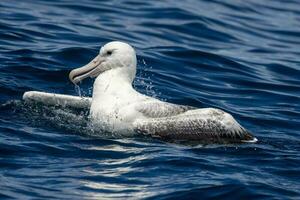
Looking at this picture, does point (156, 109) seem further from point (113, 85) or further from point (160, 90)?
point (160, 90)

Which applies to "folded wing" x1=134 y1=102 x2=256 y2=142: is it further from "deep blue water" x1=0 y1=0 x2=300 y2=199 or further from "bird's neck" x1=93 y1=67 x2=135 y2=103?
"bird's neck" x1=93 y1=67 x2=135 y2=103

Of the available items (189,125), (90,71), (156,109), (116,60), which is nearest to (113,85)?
(116,60)

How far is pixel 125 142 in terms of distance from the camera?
1523 cm

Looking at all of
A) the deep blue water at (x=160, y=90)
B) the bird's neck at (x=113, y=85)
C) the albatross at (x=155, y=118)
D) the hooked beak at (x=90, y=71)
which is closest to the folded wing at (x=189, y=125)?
the albatross at (x=155, y=118)

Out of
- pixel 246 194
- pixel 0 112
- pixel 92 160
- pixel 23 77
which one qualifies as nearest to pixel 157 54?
pixel 23 77

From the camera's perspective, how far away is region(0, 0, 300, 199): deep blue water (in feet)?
42.9

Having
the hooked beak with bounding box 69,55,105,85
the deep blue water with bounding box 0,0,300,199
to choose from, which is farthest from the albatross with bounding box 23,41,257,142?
the hooked beak with bounding box 69,55,105,85

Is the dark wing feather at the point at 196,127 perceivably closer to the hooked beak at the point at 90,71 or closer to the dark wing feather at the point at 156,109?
the dark wing feather at the point at 156,109

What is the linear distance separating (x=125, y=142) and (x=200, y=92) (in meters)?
4.89

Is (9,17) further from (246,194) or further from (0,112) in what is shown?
(246,194)

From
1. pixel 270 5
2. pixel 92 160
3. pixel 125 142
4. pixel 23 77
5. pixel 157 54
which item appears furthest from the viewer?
pixel 270 5

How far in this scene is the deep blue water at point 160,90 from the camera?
13.1 meters

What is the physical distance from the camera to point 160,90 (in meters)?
19.6

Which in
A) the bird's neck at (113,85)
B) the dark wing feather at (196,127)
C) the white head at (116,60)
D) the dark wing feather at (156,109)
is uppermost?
the white head at (116,60)
